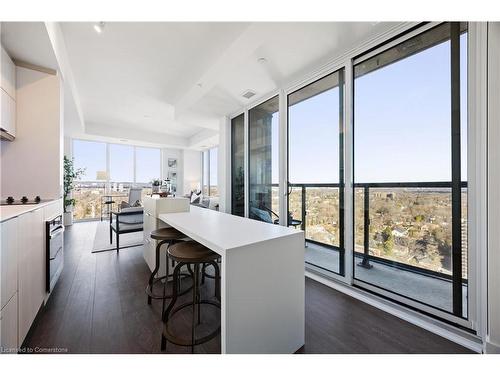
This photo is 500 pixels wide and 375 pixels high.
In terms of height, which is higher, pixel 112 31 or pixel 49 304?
pixel 112 31

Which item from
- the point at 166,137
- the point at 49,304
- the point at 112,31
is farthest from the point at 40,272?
the point at 166,137

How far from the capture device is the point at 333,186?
246 cm

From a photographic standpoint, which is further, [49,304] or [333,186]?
[333,186]

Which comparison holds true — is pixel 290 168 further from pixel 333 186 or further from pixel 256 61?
pixel 256 61

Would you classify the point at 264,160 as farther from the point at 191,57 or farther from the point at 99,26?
the point at 99,26

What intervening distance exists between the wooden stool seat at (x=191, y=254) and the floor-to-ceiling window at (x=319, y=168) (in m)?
1.64

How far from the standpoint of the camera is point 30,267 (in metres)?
1.49

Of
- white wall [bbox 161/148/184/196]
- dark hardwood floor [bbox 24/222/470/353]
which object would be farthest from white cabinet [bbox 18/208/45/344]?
white wall [bbox 161/148/184/196]

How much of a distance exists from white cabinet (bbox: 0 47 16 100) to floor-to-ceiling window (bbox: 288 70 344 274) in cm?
309

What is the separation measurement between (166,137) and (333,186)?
20.9ft

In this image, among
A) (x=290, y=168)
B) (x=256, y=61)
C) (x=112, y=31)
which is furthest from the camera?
(x=290, y=168)

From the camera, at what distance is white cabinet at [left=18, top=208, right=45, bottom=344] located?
1333 millimetres

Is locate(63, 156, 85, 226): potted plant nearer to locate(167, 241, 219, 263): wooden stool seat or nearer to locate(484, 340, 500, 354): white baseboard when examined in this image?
locate(167, 241, 219, 263): wooden stool seat

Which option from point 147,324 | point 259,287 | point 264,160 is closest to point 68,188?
point 264,160
